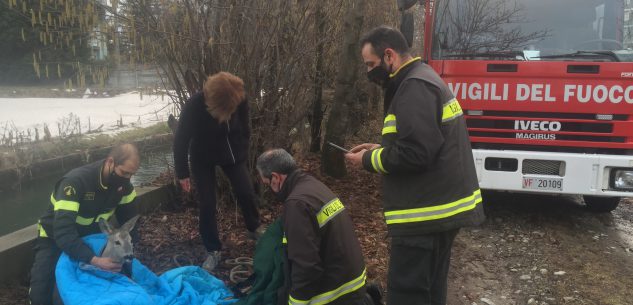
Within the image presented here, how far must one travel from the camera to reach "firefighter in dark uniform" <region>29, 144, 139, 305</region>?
10.3 ft

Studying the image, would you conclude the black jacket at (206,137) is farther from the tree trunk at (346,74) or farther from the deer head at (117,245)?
the tree trunk at (346,74)

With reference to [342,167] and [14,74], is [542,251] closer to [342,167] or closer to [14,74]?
[342,167]

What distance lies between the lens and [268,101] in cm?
539

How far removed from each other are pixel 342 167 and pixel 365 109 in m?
3.41

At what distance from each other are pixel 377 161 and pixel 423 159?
0.25 meters

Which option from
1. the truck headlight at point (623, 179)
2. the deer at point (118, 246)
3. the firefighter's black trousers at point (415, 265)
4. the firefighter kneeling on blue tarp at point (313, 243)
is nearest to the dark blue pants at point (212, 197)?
the deer at point (118, 246)

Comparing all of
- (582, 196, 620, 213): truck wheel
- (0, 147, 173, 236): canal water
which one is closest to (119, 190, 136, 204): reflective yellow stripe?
(0, 147, 173, 236): canal water

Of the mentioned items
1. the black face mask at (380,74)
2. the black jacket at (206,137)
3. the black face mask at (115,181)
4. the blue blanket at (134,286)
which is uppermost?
the black face mask at (380,74)

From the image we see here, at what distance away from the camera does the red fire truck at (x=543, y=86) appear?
5.03 metres

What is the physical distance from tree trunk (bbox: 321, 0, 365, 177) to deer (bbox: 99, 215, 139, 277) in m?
3.84

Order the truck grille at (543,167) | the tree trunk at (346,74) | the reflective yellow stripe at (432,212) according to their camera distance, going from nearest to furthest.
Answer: the reflective yellow stripe at (432,212) → the truck grille at (543,167) → the tree trunk at (346,74)

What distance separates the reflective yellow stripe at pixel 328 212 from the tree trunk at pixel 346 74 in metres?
4.05

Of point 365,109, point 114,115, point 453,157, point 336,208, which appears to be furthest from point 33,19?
point 114,115

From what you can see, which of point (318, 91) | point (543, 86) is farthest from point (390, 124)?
point (318, 91)
